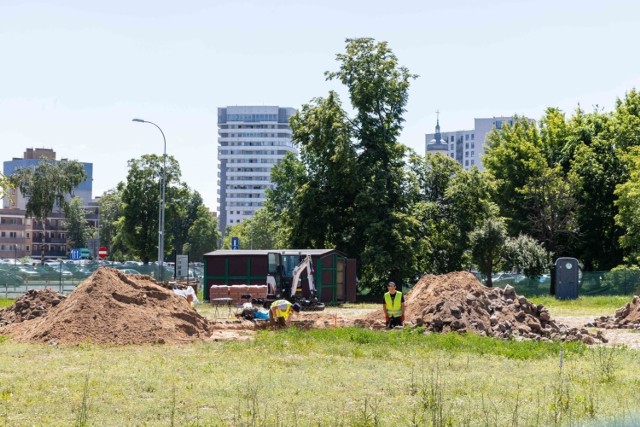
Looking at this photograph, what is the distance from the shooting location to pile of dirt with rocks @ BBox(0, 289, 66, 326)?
100ft

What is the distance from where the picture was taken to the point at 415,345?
23547 millimetres

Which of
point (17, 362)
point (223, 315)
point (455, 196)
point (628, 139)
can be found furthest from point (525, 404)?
point (628, 139)

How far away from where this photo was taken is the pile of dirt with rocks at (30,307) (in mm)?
30484

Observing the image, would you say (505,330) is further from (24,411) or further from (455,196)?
(455,196)

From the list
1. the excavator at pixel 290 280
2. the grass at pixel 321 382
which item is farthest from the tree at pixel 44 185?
the grass at pixel 321 382

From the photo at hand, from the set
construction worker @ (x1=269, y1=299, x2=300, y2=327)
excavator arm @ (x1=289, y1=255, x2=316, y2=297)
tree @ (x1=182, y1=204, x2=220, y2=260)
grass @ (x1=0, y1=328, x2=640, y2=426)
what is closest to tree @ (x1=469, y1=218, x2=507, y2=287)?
excavator arm @ (x1=289, y1=255, x2=316, y2=297)

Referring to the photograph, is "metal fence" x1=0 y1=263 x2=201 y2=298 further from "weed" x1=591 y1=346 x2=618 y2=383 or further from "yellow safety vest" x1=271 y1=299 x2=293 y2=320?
"weed" x1=591 y1=346 x2=618 y2=383

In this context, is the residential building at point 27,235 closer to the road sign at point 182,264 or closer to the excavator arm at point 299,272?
the road sign at point 182,264

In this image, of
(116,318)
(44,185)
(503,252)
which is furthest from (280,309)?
(44,185)

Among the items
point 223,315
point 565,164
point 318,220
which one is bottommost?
point 223,315

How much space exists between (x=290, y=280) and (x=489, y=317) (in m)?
15.5

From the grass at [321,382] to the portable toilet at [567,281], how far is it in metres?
28.5

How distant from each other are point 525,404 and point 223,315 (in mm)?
24619

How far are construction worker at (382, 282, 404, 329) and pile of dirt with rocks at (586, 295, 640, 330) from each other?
8.46 meters
